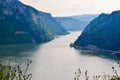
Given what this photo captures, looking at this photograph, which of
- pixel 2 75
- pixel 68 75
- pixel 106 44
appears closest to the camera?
pixel 2 75

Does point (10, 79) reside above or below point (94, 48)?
below

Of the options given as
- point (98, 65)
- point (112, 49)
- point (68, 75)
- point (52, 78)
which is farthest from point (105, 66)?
point (112, 49)

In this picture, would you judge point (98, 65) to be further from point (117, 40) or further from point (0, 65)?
point (0, 65)

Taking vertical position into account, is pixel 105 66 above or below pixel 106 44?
below

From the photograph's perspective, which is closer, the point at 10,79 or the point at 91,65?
the point at 10,79

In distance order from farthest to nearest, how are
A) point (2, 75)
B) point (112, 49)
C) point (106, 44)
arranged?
point (106, 44), point (112, 49), point (2, 75)

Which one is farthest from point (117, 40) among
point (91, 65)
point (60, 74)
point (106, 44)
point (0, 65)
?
point (0, 65)

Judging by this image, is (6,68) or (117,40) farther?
(117,40)

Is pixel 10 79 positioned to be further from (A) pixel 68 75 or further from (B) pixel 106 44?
(B) pixel 106 44

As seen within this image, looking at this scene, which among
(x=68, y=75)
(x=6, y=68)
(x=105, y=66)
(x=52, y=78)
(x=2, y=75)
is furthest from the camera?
(x=105, y=66)
